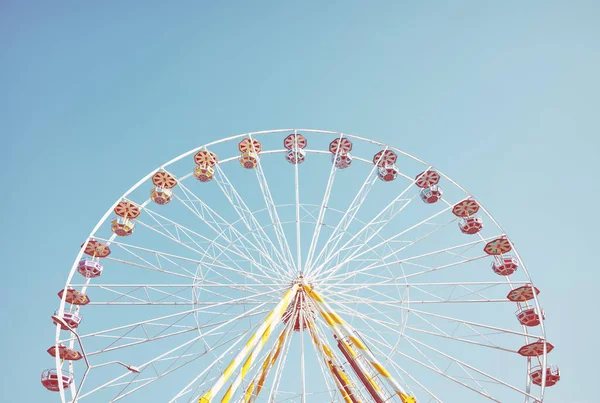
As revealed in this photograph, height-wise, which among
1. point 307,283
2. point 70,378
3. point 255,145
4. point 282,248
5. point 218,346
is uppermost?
point 255,145

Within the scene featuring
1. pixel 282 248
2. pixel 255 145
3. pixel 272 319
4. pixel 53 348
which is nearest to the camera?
pixel 272 319

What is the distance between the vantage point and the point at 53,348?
17.7 meters

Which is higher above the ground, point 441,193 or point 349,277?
point 441,193

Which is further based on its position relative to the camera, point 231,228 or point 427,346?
point 231,228

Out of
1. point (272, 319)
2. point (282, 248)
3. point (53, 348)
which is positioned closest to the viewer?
point (272, 319)

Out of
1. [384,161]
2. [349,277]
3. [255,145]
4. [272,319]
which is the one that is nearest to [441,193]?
[384,161]

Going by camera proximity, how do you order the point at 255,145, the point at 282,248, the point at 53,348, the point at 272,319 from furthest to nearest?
the point at 255,145 < the point at 282,248 < the point at 53,348 < the point at 272,319

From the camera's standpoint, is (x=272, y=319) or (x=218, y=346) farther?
(x=218, y=346)

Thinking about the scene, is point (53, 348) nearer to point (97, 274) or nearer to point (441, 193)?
point (97, 274)

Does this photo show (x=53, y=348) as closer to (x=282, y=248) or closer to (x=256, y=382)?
(x=256, y=382)

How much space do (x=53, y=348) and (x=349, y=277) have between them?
31.9 ft

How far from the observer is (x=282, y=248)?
19.1 metres

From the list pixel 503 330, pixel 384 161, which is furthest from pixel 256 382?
pixel 384 161

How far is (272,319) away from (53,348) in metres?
7.16
